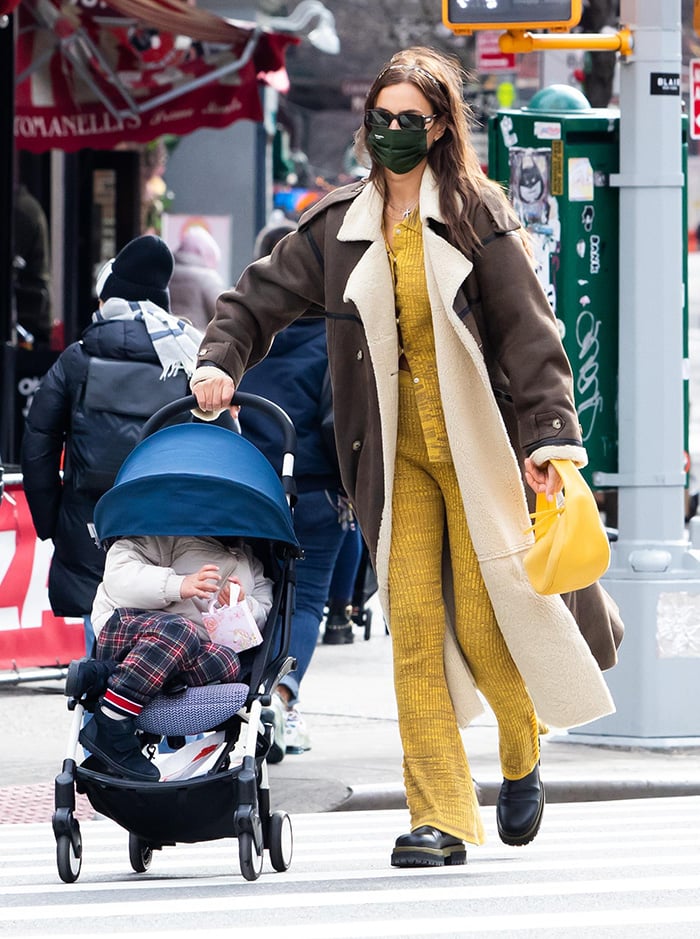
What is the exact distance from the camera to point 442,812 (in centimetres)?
534

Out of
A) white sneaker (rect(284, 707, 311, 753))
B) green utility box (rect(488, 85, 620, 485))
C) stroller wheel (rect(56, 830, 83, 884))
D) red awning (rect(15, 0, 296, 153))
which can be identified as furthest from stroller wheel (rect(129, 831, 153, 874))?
red awning (rect(15, 0, 296, 153))

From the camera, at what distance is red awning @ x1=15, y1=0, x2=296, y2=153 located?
1481 centimetres

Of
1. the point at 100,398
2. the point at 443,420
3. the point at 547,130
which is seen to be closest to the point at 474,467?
the point at 443,420

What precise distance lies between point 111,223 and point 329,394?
11.5 meters

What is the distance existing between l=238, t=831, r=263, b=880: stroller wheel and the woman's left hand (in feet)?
3.69

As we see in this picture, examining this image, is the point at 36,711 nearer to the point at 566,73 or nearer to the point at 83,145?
the point at 83,145

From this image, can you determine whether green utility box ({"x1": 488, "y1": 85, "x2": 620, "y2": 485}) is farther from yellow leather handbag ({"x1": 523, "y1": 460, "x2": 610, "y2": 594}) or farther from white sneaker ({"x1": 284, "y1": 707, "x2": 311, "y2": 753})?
yellow leather handbag ({"x1": 523, "y1": 460, "x2": 610, "y2": 594})

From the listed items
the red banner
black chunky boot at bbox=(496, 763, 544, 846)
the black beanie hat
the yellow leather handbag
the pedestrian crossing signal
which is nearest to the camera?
the yellow leather handbag

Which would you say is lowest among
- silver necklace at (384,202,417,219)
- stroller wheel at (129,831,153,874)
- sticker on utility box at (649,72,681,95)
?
stroller wheel at (129,831,153,874)

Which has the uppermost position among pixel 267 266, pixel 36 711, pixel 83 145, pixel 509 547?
pixel 83 145

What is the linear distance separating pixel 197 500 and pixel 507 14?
3.17 metres

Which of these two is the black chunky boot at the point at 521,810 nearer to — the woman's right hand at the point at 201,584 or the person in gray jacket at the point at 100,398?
the woman's right hand at the point at 201,584

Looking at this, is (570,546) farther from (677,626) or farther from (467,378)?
(677,626)

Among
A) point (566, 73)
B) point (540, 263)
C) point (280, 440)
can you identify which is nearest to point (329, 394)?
point (280, 440)
